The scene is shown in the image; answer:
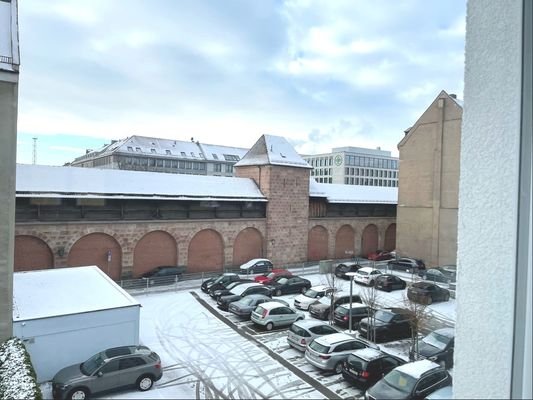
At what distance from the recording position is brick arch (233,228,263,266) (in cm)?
2223

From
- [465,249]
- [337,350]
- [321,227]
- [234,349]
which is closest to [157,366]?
[234,349]

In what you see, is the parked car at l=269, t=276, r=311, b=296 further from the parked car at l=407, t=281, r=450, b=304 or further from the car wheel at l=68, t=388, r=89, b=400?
the car wheel at l=68, t=388, r=89, b=400

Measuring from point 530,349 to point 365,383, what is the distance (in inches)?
348

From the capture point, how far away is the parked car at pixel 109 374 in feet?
26.7

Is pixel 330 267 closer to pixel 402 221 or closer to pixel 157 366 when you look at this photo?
pixel 402 221

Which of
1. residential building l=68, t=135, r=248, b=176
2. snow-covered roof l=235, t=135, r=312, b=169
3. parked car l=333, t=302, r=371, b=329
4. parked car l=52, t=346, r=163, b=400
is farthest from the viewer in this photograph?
residential building l=68, t=135, r=248, b=176

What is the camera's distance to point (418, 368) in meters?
8.23

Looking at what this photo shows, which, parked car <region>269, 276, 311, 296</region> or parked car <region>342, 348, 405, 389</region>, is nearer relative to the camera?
parked car <region>342, 348, 405, 389</region>

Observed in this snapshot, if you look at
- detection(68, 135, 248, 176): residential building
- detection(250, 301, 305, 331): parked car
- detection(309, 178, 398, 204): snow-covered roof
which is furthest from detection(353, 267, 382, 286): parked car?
detection(68, 135, 248, 176): residential building

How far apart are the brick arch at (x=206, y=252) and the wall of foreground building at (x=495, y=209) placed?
2011 centimetres

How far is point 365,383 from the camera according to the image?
8789 millimetres

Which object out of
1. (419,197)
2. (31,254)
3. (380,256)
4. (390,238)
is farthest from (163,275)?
(390,238)

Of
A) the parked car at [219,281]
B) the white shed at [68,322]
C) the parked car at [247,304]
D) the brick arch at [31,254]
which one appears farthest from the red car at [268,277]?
the brick arch at [31,254]

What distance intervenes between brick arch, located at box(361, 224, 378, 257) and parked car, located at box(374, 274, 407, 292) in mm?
9351
